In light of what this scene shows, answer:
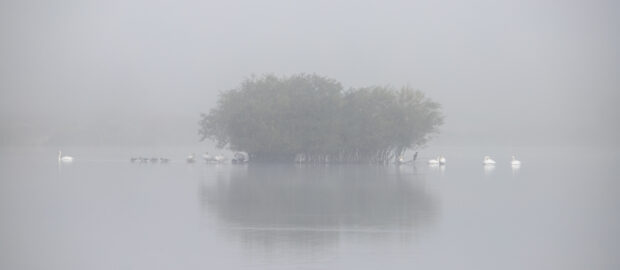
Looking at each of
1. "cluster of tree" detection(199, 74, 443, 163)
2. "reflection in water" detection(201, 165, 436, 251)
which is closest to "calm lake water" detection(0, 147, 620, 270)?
"reflection in water" detection(201, 165, 436, 251)

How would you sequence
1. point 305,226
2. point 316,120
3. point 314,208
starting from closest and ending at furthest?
point 305,226 < point 314,208 < point 316,120

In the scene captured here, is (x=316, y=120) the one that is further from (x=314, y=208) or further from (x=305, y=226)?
(x=305, y=226)

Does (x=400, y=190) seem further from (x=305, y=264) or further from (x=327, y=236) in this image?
(x=305, y=264)

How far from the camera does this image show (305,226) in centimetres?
1978

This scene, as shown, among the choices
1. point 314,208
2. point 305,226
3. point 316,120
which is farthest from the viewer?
point 316,120

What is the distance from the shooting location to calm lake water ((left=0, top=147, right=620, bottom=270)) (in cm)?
1542

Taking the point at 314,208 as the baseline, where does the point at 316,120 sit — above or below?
above

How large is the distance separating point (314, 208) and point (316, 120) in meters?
31.2

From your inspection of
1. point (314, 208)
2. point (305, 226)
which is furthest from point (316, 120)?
point (305, 226)

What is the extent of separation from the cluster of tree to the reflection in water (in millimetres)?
16413

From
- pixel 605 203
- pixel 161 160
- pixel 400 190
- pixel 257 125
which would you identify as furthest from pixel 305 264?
pixel 161 160

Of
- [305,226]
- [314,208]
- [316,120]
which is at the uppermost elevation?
[316,120]

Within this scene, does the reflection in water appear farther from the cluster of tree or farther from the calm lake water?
the cluster of tree

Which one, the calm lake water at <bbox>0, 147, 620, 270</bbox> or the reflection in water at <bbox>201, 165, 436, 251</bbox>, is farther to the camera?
the reflection in water at <bbox>201, 165, 436, 251</bbox>
